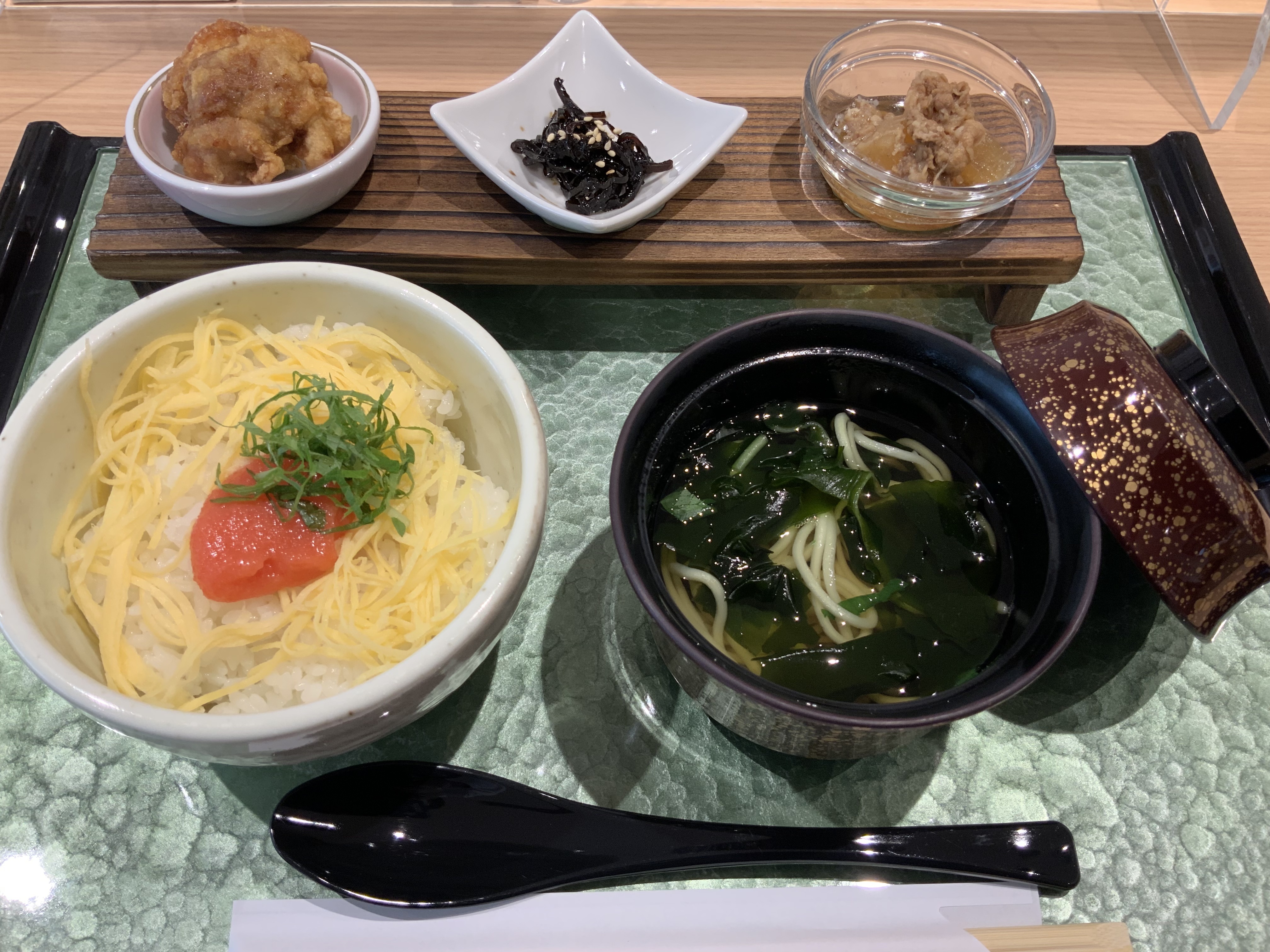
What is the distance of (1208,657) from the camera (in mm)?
1359

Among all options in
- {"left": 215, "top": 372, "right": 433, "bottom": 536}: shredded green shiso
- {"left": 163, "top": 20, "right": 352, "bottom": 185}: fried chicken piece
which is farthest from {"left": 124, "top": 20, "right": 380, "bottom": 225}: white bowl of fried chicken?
{"left": 215, "top": 372, "right": 433, "bottom": 536}: shredded green shiso

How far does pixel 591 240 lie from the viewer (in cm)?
155

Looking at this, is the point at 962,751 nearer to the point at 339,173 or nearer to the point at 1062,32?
the point at 339,173

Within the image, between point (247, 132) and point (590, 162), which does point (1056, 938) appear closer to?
point (590, 162)

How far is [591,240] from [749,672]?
3.02 ft

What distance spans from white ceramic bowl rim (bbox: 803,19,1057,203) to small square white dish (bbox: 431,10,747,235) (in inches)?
6.7

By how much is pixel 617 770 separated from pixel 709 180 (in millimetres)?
1142

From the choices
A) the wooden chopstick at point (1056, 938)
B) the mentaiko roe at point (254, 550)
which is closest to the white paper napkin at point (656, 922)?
the wooden chopstick at point (1056, 938)

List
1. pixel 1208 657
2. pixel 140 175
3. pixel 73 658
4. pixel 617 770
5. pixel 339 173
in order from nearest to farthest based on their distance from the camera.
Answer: pixel 73 658 < pixel 617 770 < pixel 1208 657 < pixel 339 173 < pixel 140 175

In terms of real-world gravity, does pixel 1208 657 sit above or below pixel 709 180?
below

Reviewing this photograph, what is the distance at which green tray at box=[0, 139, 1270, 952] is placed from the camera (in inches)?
44.9

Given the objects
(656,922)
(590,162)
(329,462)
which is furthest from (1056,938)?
(590,162)

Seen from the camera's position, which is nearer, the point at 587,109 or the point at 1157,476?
the point at 1157,476

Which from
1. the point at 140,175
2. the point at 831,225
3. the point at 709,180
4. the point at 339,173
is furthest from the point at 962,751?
the point at 140,175
